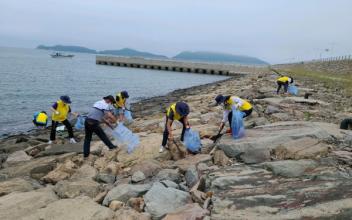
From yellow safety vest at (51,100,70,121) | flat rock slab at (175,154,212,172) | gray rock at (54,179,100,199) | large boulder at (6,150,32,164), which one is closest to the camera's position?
gray rock at (54,179,100,199)

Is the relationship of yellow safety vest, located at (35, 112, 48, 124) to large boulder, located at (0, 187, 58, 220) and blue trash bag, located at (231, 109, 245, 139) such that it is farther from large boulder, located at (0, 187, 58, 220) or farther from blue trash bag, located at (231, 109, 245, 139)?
blue trash bag, located at (231, 109, 245, 139)

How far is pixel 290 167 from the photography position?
280 inches

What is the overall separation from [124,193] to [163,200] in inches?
31.6

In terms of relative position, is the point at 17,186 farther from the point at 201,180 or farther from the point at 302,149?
the point at 302,149

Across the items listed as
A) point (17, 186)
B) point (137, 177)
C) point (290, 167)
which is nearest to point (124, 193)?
point (137, 177)

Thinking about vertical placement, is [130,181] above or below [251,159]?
below

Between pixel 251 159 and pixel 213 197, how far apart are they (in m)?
1.92

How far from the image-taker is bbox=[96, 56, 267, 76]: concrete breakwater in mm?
65375

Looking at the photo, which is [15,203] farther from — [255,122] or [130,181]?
[255,122]

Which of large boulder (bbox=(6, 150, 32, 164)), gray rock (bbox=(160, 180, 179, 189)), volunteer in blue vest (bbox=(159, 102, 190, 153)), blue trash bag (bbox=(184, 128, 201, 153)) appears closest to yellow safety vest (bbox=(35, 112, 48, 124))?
large boulder (bbox=(6, 150, 32, 164))

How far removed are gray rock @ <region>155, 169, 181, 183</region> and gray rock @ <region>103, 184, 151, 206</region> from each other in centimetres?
61

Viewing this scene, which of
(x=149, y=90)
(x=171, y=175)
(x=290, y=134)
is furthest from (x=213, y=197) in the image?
(x=149, y=90)

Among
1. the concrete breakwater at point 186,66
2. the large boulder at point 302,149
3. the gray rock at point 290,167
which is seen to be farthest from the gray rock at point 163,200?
the concrete breakwater at point 186,66

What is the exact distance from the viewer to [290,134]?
28.1 feet
